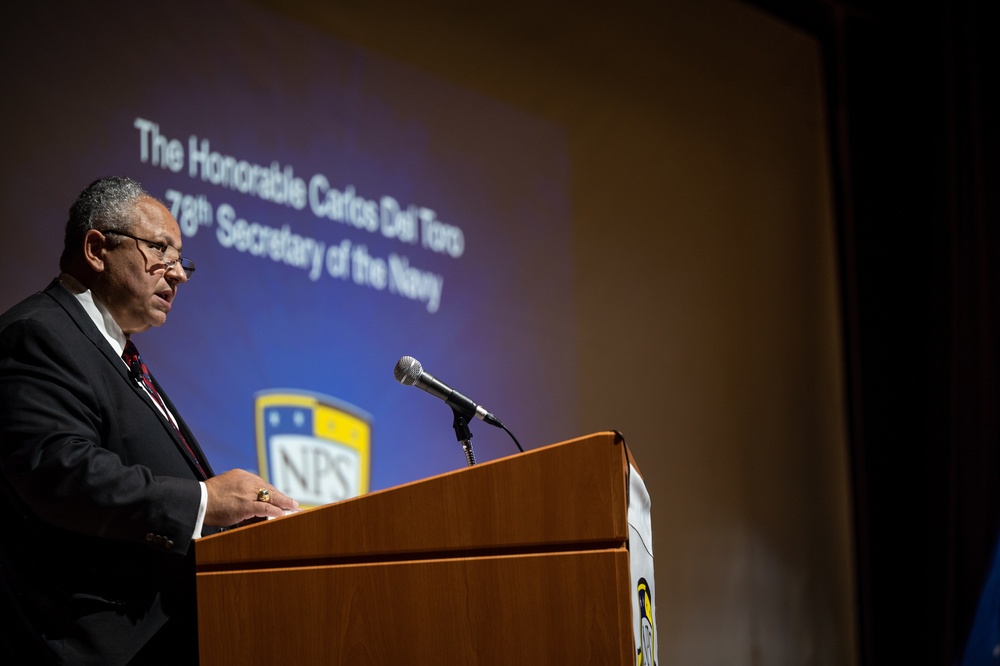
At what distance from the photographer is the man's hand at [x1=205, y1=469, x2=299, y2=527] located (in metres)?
1.75

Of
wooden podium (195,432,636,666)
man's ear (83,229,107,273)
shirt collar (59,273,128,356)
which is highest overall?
man's ear (83,229,107,273)

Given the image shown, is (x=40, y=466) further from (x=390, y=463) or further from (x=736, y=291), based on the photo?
(x=736, y=291)

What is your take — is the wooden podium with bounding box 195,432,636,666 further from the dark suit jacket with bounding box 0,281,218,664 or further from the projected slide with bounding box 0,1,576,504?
the projected slide with bounding box 0,1,576,504

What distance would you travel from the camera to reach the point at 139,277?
6.83 feet

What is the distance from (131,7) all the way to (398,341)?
1.34 metres

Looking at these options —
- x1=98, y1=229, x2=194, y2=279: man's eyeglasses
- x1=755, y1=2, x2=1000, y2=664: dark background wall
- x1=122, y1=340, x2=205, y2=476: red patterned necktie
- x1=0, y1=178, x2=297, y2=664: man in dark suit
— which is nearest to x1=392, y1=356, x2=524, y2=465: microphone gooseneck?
x1=0, y1=178, x2=297, y2=664: man in dark suit

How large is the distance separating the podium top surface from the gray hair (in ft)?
2.41

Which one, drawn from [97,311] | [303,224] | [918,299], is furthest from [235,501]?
[918,299]

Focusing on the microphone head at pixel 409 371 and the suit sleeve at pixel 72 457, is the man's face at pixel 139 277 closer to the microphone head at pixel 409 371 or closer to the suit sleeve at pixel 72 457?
the suit sleeve at pixel 72 457

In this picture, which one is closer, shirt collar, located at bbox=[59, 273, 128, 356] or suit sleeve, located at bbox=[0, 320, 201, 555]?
suit sleeve, located at bbox=[0, 320, 201, 555]

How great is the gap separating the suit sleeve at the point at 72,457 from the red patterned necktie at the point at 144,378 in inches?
4.9

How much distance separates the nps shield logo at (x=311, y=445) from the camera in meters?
3.16

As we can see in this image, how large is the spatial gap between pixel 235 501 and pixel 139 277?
582 millimetres

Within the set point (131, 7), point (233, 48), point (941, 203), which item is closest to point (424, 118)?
point (233, 48)
